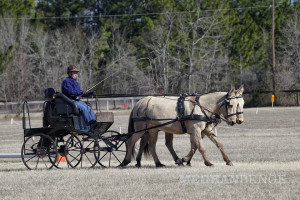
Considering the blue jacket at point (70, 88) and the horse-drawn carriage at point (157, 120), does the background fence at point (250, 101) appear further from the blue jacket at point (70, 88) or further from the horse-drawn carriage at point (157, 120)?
the blue jacket at point (70, 88)

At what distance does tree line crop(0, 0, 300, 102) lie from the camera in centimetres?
5194

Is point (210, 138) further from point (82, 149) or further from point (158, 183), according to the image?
point (158, 183)

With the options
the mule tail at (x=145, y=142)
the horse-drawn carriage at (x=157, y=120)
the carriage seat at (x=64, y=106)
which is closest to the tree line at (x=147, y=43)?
the mule tail at (x=145, y=142)

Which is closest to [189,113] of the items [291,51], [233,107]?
[233,107]

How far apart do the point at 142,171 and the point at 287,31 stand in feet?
158

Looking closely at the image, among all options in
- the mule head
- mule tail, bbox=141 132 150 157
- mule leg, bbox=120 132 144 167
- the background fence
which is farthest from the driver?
the background fence

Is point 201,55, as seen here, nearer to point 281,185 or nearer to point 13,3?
point 13,3

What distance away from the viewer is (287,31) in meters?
57.2

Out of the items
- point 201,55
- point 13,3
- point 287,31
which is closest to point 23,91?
point 13,3

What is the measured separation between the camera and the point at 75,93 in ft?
43.3

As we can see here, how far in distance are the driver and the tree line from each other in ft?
116

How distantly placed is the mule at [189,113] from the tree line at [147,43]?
35.2 m

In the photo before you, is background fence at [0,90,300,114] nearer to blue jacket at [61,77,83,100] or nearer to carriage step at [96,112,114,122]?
carriage step at [96,112,114,122]

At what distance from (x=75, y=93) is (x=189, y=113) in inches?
109
